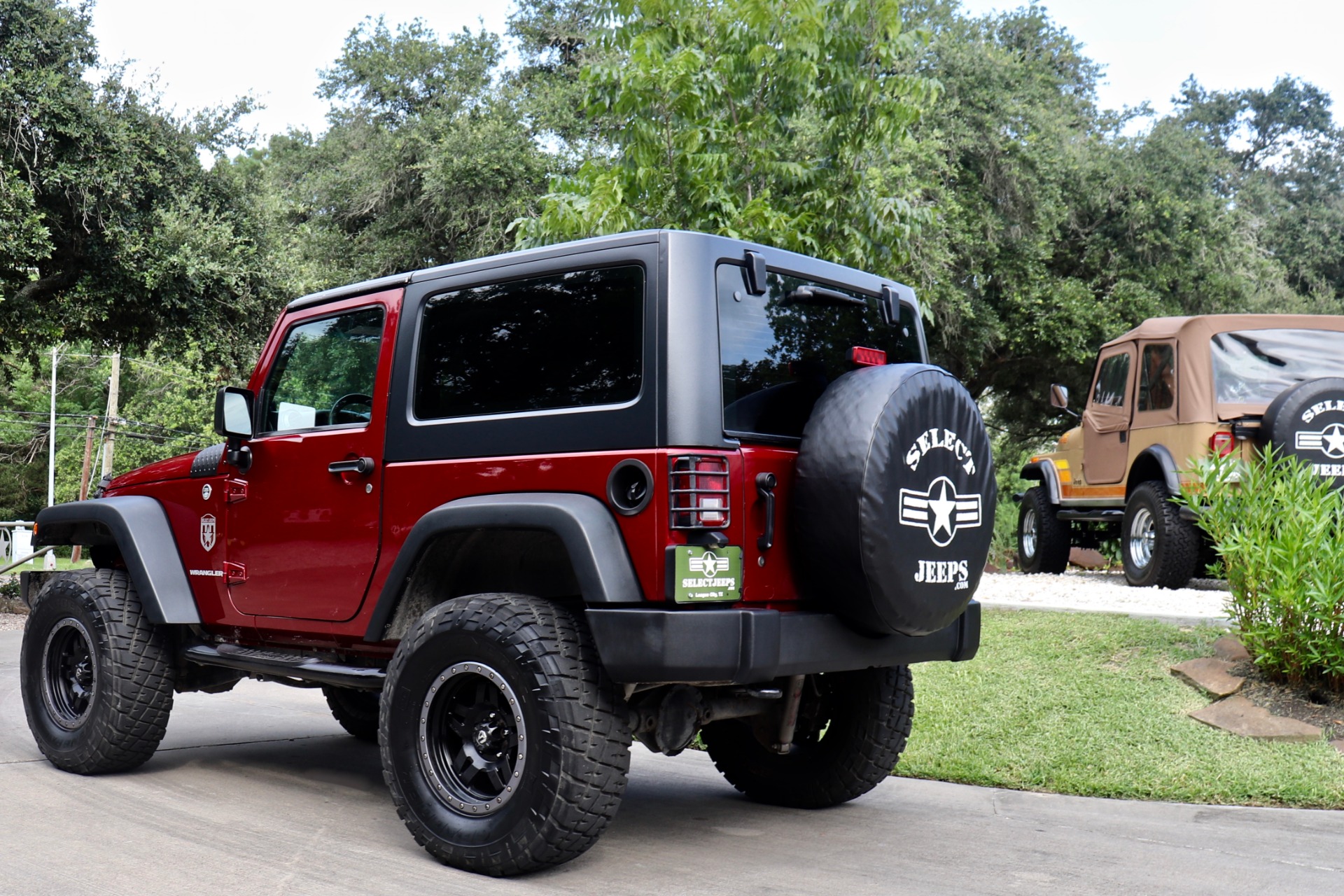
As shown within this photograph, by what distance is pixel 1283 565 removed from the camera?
6270mm

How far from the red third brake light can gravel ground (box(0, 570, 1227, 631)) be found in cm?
377

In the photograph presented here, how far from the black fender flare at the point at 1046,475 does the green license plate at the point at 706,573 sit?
32.2 ft

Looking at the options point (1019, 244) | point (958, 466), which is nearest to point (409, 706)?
point (958, 466)

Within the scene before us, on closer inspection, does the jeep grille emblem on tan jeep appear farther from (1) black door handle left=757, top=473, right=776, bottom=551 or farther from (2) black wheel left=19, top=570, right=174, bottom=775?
(2) black wheel left=19, top=570, right=174, bottom=775

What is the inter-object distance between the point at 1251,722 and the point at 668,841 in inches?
127

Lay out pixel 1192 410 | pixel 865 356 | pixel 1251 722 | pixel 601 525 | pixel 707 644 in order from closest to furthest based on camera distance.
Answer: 1. pixel 707 644
2. pixel 601 525
3. pixel 865 356
4. pixel 1251 722
5. pixel 1192 410

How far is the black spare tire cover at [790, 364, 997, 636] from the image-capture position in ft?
12.9

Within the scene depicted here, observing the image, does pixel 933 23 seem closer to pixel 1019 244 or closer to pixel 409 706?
pixel 1019 244

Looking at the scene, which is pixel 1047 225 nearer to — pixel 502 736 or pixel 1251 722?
pixel 1251 722

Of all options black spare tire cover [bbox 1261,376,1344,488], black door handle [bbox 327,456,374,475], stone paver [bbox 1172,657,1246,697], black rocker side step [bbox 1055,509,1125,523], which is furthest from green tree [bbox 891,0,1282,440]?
black door handle [bbox 327,456,374,475]

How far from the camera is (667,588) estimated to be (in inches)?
146

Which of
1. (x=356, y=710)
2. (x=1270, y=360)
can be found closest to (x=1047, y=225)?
(x=1270, y=360)

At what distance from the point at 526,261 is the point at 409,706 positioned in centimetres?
165

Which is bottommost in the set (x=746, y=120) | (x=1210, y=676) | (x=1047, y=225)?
(x=1210, y=676)
